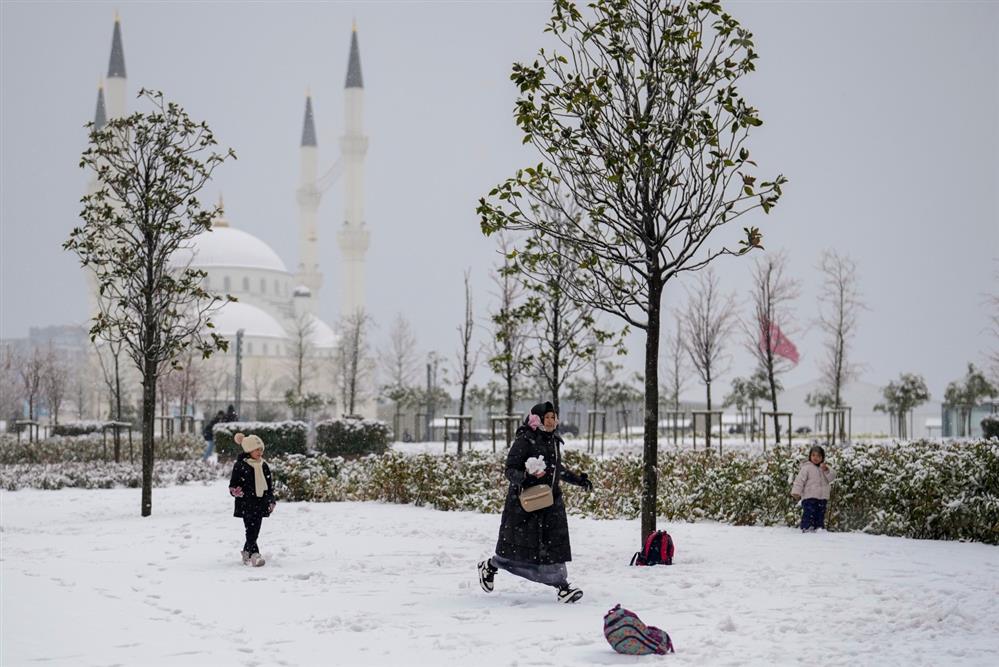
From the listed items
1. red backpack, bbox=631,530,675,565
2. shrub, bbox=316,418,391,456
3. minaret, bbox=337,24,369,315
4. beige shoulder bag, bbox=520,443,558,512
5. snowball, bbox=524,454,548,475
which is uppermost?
minaret, bbox=337,24,369,315

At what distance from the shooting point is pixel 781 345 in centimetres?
3812

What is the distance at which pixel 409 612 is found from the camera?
26.1 ft

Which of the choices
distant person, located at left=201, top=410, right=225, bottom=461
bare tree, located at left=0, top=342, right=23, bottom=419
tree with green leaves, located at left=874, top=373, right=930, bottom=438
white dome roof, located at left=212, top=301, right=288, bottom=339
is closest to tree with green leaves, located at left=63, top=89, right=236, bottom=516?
distant person, located at left=201, top=410, right=225, bottom=461

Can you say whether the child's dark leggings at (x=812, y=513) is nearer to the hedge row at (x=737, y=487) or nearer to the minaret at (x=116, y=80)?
the hedge row at (x=737, y=487)

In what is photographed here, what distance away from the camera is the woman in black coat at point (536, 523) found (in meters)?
8.30

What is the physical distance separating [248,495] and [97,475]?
11891 millimetres

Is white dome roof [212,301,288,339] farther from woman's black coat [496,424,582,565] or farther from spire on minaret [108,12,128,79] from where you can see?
woman's black coat [496,424,582,565]

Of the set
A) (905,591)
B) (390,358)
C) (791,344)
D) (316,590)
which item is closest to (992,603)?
(905,591)

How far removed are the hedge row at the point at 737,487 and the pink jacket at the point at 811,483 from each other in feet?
1.36

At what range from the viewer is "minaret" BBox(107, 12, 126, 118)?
85.7m

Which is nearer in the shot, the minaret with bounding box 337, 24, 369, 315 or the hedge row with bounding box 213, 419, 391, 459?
the hedge row with bounding box 213, 419, 391, 459

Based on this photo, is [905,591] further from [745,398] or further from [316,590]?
[745,398]

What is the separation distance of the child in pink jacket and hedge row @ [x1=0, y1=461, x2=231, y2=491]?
12.9 metres

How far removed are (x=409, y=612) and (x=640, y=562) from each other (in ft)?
9.26
